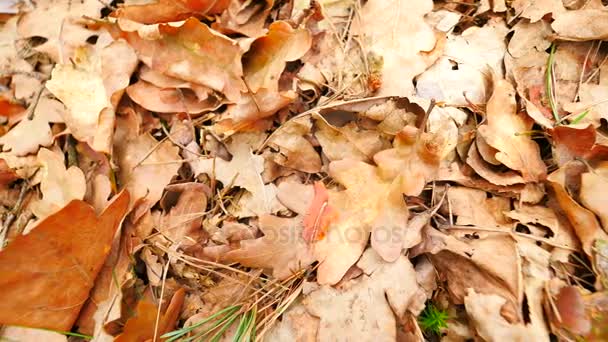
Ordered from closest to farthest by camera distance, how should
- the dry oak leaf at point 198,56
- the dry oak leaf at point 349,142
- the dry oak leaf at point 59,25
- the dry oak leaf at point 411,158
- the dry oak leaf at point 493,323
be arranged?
1. the dry oak leaf at point 493,323
2. the dry oak leaf at point 411,158
3. the dry oak leaf at point 349,142
4. the dry oak leaf at point 198,56
5. the dry oak leaf at point 59,25

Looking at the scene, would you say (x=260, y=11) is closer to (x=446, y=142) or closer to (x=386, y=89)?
(x=386, y=89)

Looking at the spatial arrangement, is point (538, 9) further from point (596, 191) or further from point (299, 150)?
point (299, 150)

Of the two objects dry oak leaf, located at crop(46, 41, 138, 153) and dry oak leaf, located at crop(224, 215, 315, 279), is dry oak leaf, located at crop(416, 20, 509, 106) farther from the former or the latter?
dry oak leaf, located at crop(46, 41, 138, 153)

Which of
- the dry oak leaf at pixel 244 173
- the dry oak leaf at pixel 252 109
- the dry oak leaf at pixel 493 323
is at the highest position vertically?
the dry oak leaf at pixel 252 109

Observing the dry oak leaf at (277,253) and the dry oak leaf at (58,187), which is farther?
the dry oak leaf at (58,187)

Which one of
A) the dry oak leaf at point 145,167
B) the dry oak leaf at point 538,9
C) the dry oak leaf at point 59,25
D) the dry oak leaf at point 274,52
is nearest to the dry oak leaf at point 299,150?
the dry oak leaf at point 274,52

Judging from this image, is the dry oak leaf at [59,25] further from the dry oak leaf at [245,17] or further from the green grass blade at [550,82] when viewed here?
the green grass blade at [550,82]

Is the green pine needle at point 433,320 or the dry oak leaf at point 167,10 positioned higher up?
the dry oak leaf at point 167,10
